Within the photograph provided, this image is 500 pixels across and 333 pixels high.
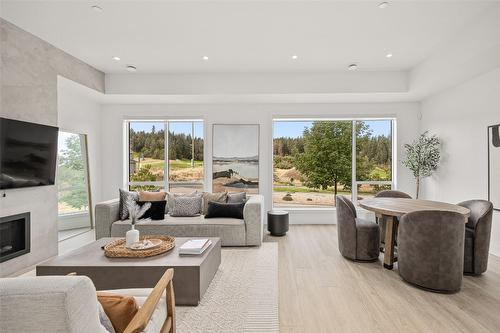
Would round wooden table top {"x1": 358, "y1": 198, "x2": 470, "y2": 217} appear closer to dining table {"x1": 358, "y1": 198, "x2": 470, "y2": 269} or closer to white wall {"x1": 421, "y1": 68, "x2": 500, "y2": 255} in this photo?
dining table {"x1": 358, "y1": 198, "x2": 470, "y2": 269}

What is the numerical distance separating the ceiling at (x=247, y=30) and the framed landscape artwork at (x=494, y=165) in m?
1.50

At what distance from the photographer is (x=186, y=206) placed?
14.8 ft

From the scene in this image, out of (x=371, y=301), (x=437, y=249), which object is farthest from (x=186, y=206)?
(x=437, y=249)

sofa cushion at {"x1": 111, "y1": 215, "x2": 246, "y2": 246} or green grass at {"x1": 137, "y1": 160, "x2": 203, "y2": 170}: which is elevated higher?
green grass at {"x1": 137, "y1": 160, "x2": 203, "y2": 170}

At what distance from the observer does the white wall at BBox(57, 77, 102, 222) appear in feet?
15.1

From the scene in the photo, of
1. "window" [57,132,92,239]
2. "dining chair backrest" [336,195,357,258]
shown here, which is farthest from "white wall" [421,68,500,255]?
"window" [57,132,92,239]

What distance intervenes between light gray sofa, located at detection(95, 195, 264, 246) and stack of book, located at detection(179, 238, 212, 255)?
1.02 meters

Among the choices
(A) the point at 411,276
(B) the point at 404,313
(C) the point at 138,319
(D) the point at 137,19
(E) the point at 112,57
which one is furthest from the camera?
(E) the point at 112,57

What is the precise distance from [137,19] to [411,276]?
431 centimetres

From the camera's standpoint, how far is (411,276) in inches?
112

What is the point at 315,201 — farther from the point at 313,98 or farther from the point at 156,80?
the point at 156,80

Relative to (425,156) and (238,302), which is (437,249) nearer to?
(238,302)

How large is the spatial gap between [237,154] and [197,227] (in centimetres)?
207

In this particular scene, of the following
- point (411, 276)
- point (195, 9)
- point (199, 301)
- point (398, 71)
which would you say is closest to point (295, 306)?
point (199, 301)
